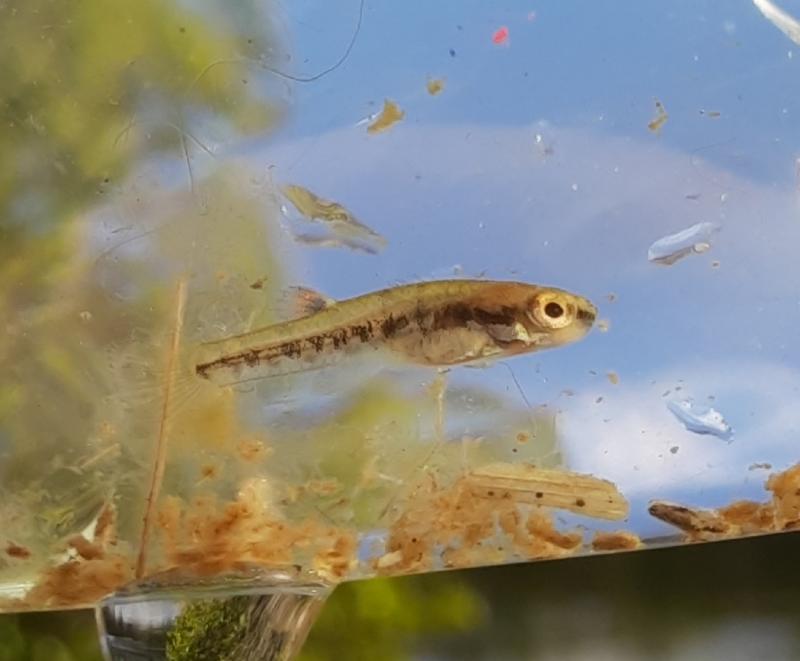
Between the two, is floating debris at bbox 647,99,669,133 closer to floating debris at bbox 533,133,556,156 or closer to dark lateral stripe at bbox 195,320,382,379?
floating debris at bbox 533,133,556,156

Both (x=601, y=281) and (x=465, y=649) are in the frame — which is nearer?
(x=601, y=281)

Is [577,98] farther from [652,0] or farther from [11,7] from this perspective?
[11,7]

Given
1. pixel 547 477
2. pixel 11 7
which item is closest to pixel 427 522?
pixel 547 477

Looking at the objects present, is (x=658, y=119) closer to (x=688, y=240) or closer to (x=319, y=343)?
(x=688, y=240)

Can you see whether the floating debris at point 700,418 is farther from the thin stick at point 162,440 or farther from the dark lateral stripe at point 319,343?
the thin stick at point 162,440

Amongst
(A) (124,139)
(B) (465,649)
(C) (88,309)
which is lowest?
(B) (465,649)

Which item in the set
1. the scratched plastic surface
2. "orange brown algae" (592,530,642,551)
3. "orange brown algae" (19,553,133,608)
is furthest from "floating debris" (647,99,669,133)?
"orange brown algae" (19,553,133,608)
